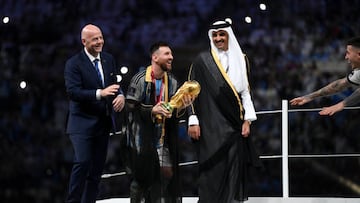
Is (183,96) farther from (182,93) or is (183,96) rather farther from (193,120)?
(193,120)

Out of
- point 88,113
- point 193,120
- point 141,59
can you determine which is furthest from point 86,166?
point 141,59

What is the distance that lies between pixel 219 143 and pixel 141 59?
3714 millimetres

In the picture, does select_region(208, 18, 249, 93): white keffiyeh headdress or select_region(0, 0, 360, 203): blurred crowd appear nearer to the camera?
select_region(208, 18, 249, 93): white keffiyeh headdress

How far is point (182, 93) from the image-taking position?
3.82 metres

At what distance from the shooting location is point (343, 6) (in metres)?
7.25

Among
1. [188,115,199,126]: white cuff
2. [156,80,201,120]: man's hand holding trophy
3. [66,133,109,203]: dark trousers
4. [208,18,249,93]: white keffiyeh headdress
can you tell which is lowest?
[66,133,109,203]: dark trousers

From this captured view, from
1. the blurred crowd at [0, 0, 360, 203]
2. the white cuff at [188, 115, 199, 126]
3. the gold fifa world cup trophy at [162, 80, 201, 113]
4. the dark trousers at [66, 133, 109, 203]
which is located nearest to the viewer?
the gold fifa world cup trophy at [162, 80, 201, 113]

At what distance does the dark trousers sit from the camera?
4145 millimetres

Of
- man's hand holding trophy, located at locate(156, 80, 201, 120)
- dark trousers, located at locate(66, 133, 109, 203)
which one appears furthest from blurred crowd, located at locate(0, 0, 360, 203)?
man's hand holding trophy, located at locate(156, 80, 201, 120)

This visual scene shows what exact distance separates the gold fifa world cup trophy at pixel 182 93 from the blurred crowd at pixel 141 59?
305 centimetres

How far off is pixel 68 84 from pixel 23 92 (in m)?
3.83

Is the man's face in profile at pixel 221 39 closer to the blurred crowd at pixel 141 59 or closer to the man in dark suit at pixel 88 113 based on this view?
the man in dark suit at pixel 88 113

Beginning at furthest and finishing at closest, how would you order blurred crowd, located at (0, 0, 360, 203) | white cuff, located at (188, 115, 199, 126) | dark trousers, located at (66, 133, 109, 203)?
blurred crowd, located at (0, 0, 360, 203)
dark trousers, located at (66, 133, 109, 203)
white cuff, located at (188, 115, 199, 126)

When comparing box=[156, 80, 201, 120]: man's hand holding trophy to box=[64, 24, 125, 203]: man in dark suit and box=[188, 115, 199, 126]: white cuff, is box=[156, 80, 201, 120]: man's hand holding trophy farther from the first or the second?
box=[64, 24, 125, 203]: man in dark suit
